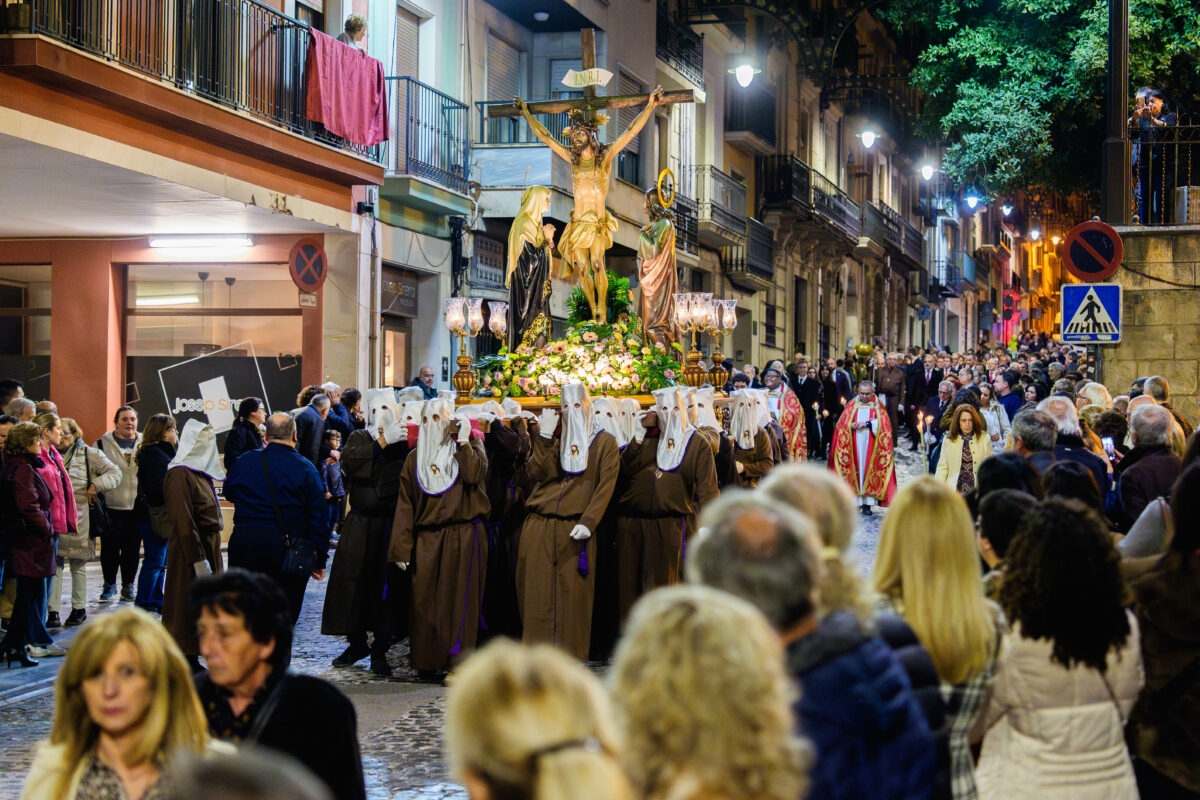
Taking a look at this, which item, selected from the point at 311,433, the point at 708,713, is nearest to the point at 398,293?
the point at 311,433

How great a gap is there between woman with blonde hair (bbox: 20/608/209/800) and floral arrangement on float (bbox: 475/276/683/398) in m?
9.45

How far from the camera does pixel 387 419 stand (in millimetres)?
10250

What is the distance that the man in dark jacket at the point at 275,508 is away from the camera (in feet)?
29.4

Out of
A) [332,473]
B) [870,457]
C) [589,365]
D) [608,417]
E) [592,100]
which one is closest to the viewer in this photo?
[608,417]

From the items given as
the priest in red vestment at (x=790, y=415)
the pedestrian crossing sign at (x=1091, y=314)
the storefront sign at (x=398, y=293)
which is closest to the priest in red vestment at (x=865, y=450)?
the priest in red vestment at (x=790, y=415)

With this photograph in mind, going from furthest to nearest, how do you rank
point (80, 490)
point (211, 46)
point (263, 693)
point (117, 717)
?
1. point (211, 46)
2. point (80, 490)
3. point (263, 693)
4. point (117, 717)

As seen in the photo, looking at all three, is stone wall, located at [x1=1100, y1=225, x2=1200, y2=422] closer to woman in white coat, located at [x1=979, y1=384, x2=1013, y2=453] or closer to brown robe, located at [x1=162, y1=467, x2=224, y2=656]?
woman in white coat, located at [x1=979, y1=384, x2=1013, y2=453]

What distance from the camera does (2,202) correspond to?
16.1 m

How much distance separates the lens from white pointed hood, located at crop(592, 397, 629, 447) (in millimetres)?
10203

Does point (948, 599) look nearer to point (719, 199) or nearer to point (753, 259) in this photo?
point (719, 199)

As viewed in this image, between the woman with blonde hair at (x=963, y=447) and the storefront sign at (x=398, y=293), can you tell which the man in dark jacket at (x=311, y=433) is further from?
the woman with blonde hair at (x=963, y=447)

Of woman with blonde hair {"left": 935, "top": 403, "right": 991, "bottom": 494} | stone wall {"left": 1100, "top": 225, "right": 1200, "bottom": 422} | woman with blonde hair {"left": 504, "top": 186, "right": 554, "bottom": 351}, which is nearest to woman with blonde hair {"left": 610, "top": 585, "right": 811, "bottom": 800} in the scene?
woman with blonde hair {"left": 935, "top": 403, "right": 991, "bottom": 494}

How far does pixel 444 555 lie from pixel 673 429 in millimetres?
1788

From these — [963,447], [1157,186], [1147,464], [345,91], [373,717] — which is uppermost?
[345,91]
